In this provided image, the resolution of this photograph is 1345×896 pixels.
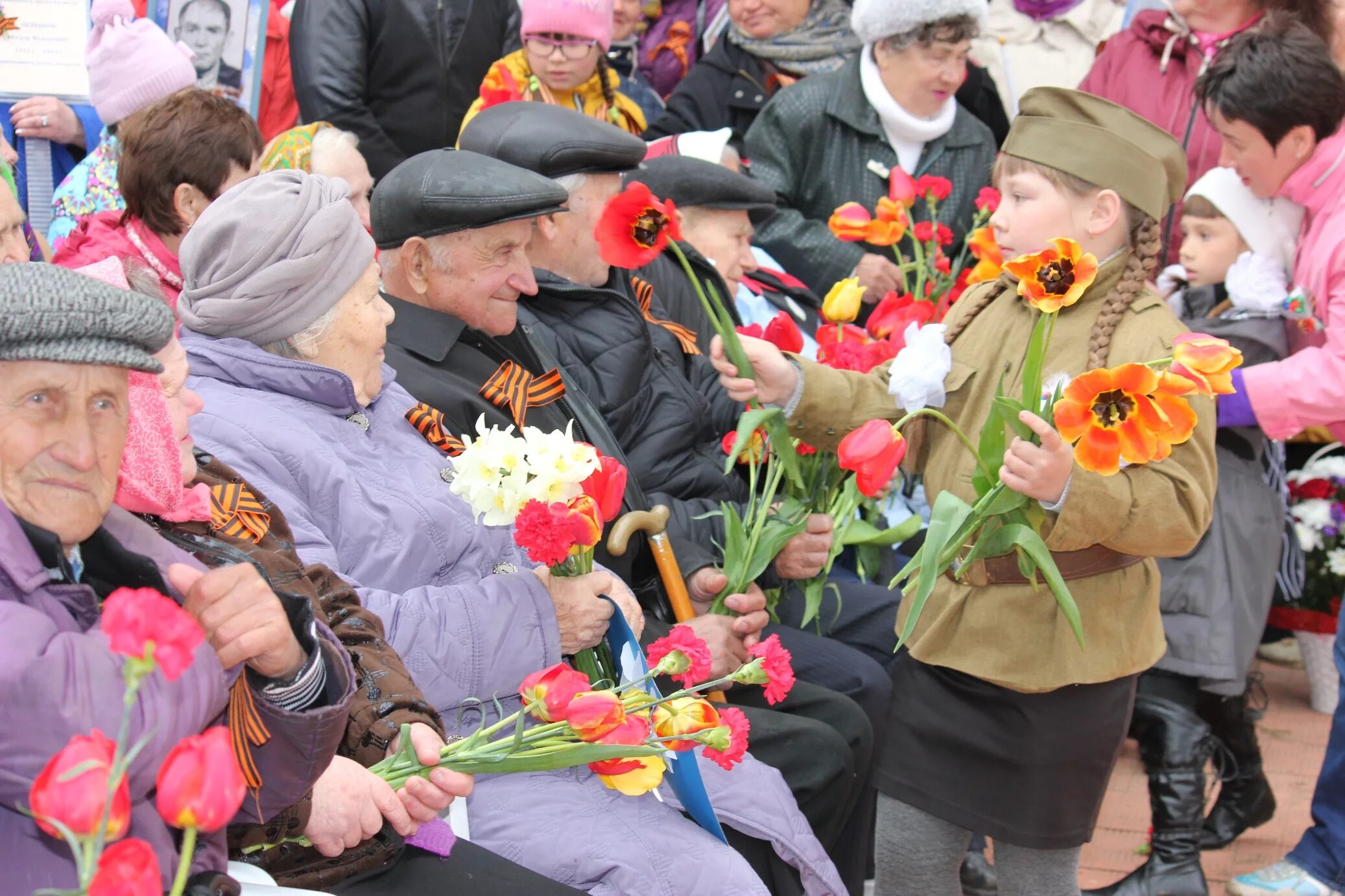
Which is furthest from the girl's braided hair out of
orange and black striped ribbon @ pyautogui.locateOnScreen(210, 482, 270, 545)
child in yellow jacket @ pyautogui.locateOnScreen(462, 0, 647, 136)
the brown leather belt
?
child in yellow jacket @ pyautogui.locateOnScreen(462, 0, 647, 136)

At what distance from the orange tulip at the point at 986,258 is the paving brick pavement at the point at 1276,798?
172 cm

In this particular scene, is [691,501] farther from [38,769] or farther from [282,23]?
[282,23]

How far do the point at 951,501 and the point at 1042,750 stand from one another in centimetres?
67

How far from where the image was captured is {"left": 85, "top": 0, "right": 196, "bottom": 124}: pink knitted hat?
3783 millimetres

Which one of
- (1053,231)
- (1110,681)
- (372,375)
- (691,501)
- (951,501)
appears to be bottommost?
(691,501)

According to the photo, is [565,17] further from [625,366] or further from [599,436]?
[599,436]

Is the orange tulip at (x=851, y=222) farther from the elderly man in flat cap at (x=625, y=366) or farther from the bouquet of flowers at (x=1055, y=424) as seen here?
the bouquet of flowers at (x=1055, y=424)

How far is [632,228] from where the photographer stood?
2605 millimetres

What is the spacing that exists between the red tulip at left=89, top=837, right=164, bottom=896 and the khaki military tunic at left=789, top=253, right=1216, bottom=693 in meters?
1.59

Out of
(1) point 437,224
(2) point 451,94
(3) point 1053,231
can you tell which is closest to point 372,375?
(1) point 437,224

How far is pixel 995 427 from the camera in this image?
228cm

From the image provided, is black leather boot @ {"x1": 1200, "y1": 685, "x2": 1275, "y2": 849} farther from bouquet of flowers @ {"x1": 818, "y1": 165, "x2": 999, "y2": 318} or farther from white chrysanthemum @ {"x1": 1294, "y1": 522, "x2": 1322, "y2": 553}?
bouquet of flowers @ {"x1": 818, "y1": 165, "x2": 999, "y2": 318}

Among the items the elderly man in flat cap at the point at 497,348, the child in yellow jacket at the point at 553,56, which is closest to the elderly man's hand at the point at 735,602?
the elderly man in flat cap at the point at 497,348

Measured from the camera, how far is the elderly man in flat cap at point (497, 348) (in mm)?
2820
